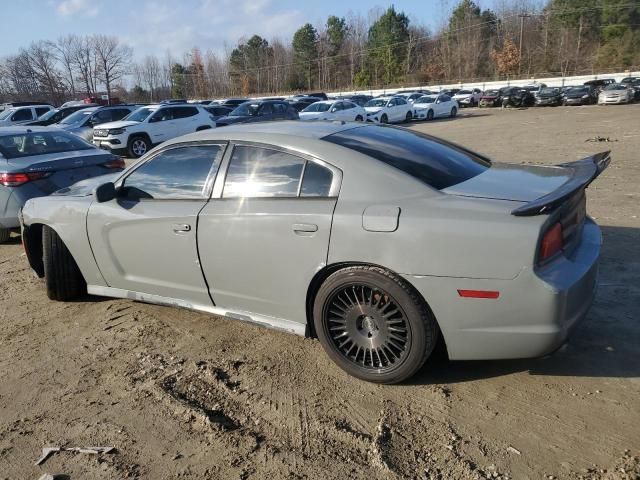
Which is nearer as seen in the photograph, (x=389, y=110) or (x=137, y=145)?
(x=137, y=145)

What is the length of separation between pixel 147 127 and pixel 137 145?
73cm

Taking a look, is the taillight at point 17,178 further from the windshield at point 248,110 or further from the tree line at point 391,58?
the tree line at point 391,58

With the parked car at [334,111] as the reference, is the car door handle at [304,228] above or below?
above

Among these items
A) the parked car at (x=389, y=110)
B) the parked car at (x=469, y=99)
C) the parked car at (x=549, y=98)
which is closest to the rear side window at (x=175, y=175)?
the parked car at (x=389, y=110)

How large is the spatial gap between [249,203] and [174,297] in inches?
42.1

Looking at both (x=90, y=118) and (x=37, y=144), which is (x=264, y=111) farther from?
(x=37, y=144)

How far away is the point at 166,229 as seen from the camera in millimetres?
3816

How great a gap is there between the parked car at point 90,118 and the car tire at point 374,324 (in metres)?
17.4

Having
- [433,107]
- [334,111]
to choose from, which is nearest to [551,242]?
[334,111]

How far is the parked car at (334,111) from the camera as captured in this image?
24375 millimetres

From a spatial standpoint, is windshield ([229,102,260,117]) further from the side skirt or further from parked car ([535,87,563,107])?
parked car ([535,87,563,107])

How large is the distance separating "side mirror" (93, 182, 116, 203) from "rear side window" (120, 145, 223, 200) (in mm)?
80

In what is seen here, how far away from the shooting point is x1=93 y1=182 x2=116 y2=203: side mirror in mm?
4020

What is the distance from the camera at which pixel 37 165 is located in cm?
670
